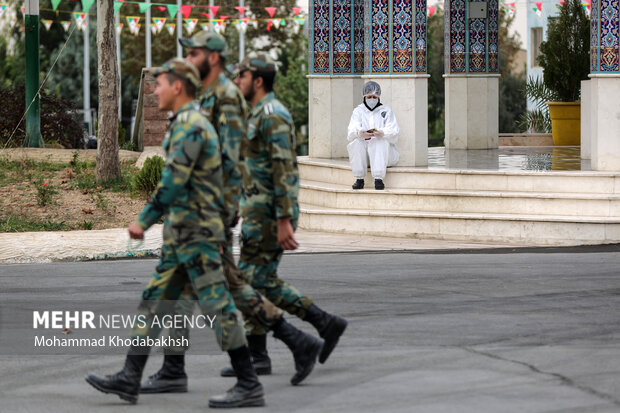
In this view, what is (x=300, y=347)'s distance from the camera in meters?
7.22

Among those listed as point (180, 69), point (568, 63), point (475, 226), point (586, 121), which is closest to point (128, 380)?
point (180, 69)

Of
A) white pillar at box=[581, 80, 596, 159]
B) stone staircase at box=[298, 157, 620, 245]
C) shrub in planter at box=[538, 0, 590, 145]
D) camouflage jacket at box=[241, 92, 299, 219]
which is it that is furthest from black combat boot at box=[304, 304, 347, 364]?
shrub in planter at box=[538, 0, 590, 145]

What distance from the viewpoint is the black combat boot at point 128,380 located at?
6684mm

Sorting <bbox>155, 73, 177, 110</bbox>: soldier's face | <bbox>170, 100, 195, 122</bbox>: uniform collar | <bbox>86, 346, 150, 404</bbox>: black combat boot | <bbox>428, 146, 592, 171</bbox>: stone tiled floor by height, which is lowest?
<bbox>86, 346, 150, 404</bbox>: black combat boot

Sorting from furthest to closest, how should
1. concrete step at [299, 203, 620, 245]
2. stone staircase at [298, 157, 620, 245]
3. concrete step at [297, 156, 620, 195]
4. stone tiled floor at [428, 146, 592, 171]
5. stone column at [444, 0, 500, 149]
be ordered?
stone column at [444, 0, 500, 149] < stone tiled floor at [428, 146, 592, 171] < concrete step at [297, 156, 620, 195] < stone staircase at [298, 157, 620, 245] < concrete step at [299, 203, 620, 245]

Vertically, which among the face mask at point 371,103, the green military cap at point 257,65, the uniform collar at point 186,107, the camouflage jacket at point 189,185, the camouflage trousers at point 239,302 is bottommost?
the camouflage trousers at point 239,302

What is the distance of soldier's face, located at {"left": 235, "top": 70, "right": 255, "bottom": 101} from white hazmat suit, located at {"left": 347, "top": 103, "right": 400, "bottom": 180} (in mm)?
8215

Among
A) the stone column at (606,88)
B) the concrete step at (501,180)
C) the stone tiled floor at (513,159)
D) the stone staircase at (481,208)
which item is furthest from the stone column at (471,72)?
the stone staircase at (481,208)

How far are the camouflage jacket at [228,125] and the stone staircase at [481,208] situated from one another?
7782 mm

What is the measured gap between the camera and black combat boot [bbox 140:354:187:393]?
275 inches

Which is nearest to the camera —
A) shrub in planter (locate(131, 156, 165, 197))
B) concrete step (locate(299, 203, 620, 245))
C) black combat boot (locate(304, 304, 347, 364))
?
black combat boot (locate(304, 304, 347, 364))

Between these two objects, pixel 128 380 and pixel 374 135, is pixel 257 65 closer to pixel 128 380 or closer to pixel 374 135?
pixel 128 380

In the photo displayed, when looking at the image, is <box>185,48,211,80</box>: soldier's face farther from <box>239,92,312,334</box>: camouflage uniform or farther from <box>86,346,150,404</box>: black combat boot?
<box>86,346,150,404</box>: black combat boot

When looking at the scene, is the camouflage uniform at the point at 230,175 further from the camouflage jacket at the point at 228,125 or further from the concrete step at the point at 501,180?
the concrete step at the point at 501,180
